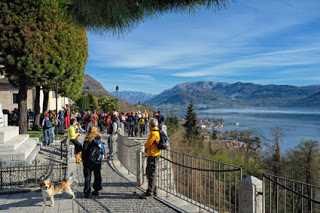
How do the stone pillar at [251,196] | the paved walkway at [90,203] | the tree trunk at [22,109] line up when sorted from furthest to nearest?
the tree trunk at [22,109] < the paved walkway at [90,203] < the stone pillar at [251,196]

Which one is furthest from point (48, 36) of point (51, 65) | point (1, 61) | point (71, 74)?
point (71, 74)

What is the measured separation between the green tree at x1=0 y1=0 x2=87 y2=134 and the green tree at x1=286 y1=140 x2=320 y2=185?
32.0 metres

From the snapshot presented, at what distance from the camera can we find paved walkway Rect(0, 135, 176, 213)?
17.4 feet

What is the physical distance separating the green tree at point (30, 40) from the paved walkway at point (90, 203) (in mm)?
9522

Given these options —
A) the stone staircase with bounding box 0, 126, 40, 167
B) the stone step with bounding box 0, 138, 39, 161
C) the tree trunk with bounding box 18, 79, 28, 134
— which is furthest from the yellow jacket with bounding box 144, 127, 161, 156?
the tree trunk with bounding box 18, 79, 28, 134

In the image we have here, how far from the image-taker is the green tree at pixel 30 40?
13369 mm

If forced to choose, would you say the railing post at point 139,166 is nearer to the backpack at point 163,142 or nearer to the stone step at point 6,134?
the backpack at point 163,142

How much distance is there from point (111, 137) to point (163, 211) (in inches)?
248

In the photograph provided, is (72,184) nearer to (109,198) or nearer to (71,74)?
(109,198)

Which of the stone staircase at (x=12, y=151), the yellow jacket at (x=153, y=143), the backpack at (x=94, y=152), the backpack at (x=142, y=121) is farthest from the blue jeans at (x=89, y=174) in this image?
the backpack at (x=142, y=121)

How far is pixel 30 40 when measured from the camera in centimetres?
1370

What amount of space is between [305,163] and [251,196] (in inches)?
1343

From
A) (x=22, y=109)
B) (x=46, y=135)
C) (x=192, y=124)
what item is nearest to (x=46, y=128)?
Answer: (x=46, y=135)

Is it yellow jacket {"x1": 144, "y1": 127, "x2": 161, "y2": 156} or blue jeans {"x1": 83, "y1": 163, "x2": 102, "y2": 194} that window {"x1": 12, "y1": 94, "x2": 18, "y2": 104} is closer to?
blue jeans {"x1": 83, "y1": 163, "x2": 102, "y2": 194}
